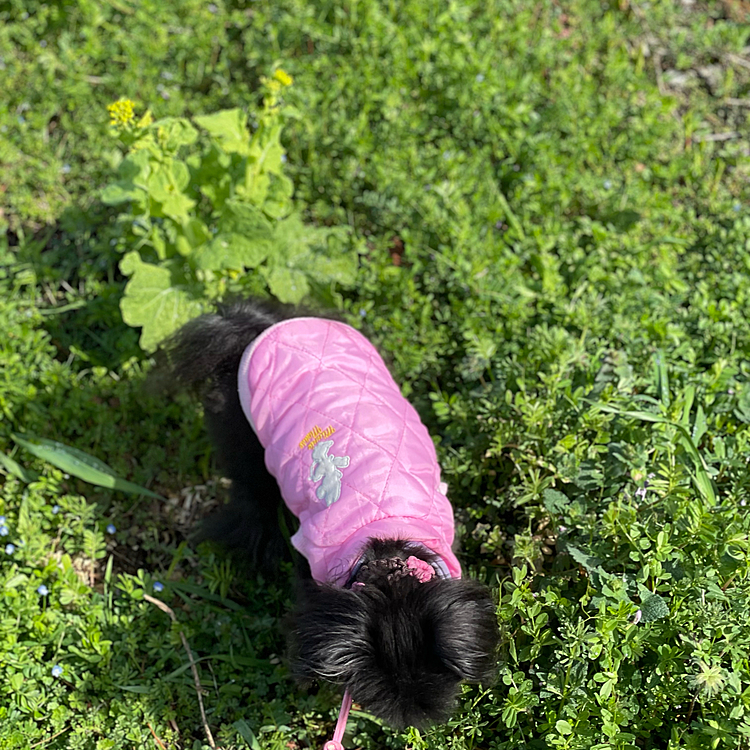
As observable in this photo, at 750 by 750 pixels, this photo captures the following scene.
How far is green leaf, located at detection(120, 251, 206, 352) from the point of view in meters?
3.51

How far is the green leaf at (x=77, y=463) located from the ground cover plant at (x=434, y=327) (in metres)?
0.02

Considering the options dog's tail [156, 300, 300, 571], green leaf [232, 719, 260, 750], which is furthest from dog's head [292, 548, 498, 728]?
dog's tail [156, 300, 300, 571]

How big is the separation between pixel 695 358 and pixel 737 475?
0.68 meters

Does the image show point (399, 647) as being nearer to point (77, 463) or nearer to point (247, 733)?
point (247, 733)

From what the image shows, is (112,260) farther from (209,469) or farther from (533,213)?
(533,213)

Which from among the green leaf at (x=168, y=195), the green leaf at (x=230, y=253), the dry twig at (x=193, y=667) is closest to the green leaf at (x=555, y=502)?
the dry twig at (x=193, y=667)

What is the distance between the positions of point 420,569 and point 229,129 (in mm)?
2287

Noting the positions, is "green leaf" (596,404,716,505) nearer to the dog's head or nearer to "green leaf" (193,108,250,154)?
the dog's head

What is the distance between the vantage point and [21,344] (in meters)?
3.80

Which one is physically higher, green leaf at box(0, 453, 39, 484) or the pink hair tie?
the pink hair tie

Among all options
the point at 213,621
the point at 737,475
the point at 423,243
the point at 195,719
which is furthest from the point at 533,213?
the point at 195,719

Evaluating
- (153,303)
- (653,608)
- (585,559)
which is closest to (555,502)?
(585,559)

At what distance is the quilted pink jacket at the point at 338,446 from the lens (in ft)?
7.91

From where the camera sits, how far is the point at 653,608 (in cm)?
226
